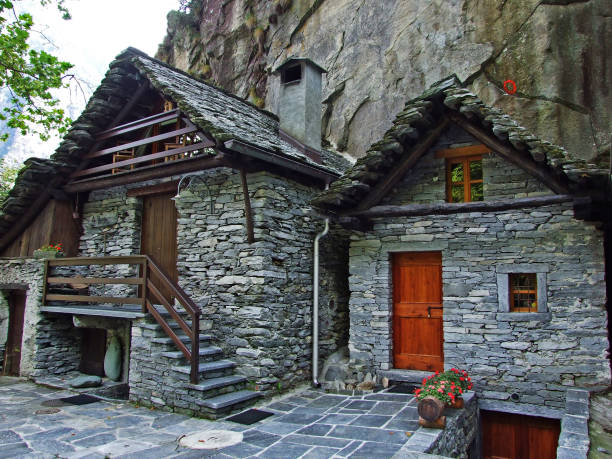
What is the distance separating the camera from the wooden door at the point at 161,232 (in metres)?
9.05

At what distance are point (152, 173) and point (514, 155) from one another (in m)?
6.59

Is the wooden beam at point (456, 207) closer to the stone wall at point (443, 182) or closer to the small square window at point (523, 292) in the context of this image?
the stone wall at point (443, 182)

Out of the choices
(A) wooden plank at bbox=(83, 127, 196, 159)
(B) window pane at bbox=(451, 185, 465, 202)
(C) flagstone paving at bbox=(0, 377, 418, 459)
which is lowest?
(C) flagstone paving at bbox=(0, 377, 418, 459)

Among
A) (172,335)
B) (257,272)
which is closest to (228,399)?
(172,335)

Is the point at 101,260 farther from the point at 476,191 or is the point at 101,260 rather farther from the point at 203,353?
the point at 476,191

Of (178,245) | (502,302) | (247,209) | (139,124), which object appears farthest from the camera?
(139,124)

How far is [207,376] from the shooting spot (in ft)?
22.5

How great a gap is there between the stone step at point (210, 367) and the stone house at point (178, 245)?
0.10ft

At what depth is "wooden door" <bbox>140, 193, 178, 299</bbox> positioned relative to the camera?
905 cm

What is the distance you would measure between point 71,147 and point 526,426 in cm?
1019

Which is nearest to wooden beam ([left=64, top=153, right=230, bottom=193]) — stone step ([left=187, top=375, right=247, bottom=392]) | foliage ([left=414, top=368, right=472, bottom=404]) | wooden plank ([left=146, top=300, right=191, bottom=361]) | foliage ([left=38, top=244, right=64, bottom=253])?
foliage ([left=38, top=244, right=64, bottom=253])

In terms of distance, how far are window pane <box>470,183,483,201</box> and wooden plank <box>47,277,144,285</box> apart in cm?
601

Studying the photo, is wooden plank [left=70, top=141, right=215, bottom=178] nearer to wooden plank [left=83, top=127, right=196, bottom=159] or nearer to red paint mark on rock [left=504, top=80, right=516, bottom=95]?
wooden plank [left=83, top=127, right=196, bottom=159]

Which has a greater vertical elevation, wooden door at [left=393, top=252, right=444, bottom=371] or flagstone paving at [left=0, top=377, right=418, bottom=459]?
wooden door at [left=393, top=252, right=444, bottom=371]
